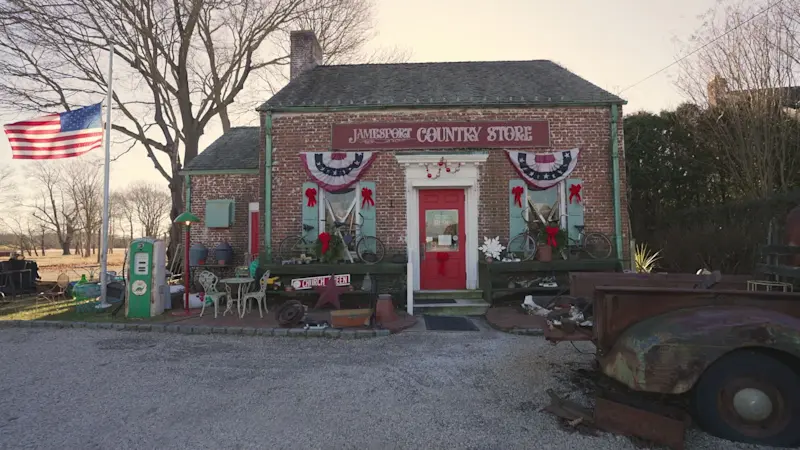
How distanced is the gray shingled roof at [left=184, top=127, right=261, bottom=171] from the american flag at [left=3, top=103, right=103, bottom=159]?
3502mm

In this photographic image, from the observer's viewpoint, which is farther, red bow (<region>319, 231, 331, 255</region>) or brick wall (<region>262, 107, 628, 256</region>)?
brick wall (<region>262, 107, 628, 256</region>)

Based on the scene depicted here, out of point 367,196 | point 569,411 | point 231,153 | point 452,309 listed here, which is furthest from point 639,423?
point 231,153

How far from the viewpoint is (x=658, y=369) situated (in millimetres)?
3004

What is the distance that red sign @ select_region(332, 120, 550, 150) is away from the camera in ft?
31.3

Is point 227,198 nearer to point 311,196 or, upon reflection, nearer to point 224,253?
point 224,253

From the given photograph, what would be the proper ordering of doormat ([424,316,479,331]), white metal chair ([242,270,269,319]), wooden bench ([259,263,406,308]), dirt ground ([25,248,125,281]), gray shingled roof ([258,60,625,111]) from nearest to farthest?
doormat ([424,316,479,331]) → white metal chair ([242,270,269,319]) → wooden bench ([259,263,406,308]) → gray shingled roof ([258,60,625,111]) → dirt ground ([25,248,125,281])

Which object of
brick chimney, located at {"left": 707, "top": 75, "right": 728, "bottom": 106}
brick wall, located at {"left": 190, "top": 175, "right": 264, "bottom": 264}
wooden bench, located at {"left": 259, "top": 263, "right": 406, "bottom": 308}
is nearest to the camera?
wooden bench, located at {"left": 259, "top": 263, "right": 406, "bottom": 308}

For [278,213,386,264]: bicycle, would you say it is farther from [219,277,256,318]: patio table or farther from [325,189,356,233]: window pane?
[219,277,256,318]: patio table

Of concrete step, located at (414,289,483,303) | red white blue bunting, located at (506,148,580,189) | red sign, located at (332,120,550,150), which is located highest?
red sign, located at (332,120,550,150)

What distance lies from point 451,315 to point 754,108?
11.9 metres

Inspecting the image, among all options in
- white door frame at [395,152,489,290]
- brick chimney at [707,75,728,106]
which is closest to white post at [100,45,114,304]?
white door frame at [395,152,489,290]

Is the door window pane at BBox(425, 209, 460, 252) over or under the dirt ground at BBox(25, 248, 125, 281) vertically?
over

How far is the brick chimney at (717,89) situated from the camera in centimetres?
1352

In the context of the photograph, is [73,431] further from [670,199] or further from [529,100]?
[670,199]
